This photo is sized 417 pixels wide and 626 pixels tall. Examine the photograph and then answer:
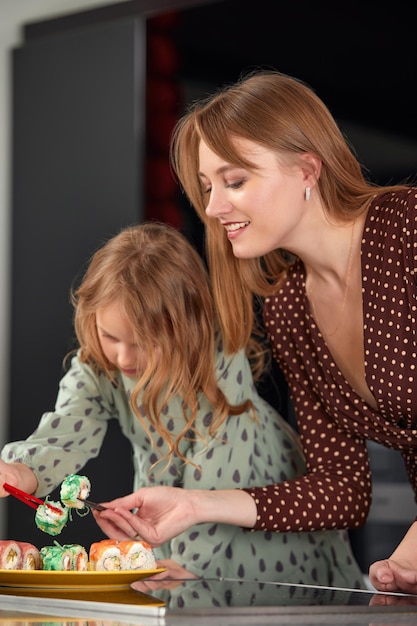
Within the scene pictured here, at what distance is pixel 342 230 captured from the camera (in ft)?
5.96

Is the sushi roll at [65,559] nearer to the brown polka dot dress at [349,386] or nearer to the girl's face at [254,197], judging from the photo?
the brown polka dot dress at [349,386]

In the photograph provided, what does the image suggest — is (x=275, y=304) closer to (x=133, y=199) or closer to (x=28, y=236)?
(x=133, y=199)

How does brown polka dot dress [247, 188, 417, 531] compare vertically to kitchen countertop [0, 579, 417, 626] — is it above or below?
above

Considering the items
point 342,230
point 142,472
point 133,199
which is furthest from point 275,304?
point 133,199

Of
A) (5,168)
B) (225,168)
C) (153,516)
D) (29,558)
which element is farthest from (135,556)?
(5,168)

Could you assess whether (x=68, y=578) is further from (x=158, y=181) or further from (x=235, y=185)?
Answer: (x=158, y=181)

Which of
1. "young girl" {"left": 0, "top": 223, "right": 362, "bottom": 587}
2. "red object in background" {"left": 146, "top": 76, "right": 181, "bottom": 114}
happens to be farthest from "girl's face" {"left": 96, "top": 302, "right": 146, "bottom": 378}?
"red object in background" {"left": 146, "top": 76, "right": 181, "bottom": 114}

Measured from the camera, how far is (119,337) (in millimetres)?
1867

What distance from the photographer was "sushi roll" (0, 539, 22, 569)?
1392 mm

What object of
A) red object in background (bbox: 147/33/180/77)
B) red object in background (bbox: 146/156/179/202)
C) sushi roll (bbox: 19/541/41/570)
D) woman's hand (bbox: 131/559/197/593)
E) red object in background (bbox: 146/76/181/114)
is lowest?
woman's hand (bbox: 131/559/197/593)

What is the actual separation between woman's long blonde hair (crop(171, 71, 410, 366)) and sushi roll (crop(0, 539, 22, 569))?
66cm

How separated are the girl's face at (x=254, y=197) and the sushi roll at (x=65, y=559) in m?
0.58

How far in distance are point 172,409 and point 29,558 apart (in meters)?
0.61

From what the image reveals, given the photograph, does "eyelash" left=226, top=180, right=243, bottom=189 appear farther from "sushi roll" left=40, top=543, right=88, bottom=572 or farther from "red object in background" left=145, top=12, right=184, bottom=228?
"red object in background" left=145, top=12, right=184, bottom=228
